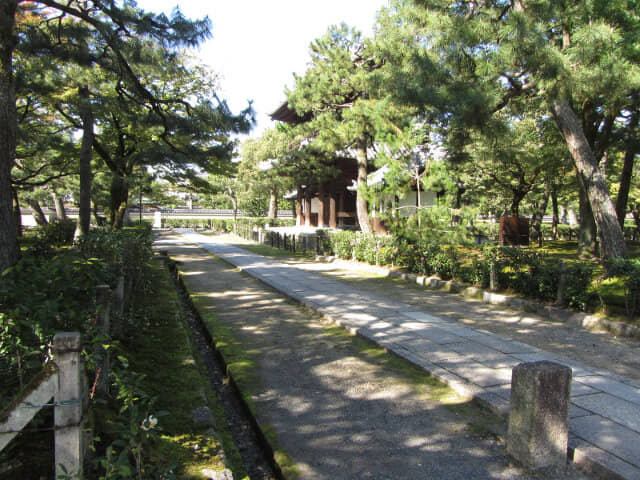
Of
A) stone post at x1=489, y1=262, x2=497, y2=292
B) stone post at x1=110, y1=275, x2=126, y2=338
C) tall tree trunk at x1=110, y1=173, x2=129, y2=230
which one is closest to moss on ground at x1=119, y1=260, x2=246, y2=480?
stone post at x1=110, y1=275, x2=126, y2=338

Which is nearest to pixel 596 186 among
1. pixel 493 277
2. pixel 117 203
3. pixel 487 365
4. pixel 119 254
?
pixel 493 277

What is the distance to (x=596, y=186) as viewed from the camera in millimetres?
8898

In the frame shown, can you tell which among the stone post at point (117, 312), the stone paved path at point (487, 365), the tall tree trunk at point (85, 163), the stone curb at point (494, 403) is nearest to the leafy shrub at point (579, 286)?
the stone paved path at point (487, 365)

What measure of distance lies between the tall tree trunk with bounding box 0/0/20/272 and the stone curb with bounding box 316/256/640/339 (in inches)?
315

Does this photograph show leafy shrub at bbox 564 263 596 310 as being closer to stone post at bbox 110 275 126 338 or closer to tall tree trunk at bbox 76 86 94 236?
stone post at bbox 110 275 126 338

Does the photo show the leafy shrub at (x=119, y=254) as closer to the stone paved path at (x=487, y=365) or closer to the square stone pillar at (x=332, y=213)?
the stone paved path at (x=487, y=365)

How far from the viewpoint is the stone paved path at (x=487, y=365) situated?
304cm

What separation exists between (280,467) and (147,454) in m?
0.95

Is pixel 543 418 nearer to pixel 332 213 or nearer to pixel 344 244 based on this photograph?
pixel 344 244

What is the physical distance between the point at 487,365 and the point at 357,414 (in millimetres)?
1922

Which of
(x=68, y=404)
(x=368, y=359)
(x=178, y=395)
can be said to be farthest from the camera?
(x=368, y=359)

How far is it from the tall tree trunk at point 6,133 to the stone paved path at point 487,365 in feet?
14.8

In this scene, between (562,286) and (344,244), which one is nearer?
(562,286)

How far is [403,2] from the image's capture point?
10.1 m
